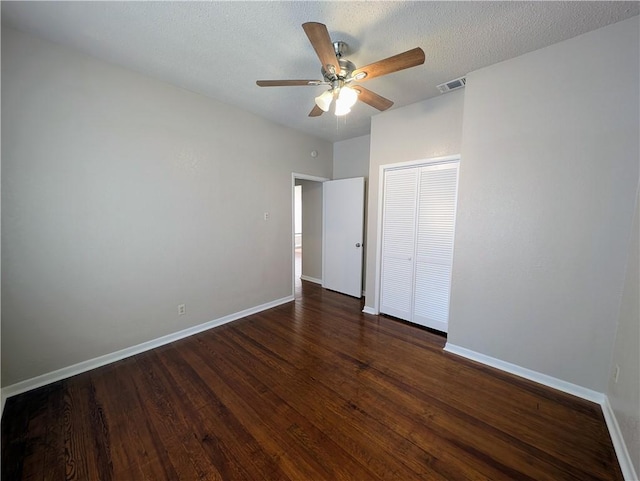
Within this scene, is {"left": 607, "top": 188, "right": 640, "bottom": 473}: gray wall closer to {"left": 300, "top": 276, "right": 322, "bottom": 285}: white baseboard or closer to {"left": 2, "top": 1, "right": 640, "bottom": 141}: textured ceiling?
{"left": 2, "top": 1, "right": 640, "bottom": 141}: textured ceiling

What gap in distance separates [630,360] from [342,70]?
2.68 m

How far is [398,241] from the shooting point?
3.17 m

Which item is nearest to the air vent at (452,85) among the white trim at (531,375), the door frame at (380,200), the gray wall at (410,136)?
the gray wall at (410,136)

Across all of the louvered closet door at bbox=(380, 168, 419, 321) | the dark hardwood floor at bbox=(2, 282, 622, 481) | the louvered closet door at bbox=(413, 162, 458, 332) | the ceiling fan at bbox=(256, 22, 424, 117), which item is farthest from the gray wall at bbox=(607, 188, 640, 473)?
the ceiling fan at bbox=(256, 22, 424, 117)

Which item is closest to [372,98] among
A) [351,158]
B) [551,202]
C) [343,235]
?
[551,202]

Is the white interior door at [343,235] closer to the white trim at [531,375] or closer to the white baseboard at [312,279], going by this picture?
the white baseboard at [312,279]

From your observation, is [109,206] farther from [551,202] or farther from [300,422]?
[551,202]

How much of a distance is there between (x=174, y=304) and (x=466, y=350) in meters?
3.12

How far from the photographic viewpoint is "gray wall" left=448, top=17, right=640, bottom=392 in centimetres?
171

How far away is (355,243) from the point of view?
4.02 meters

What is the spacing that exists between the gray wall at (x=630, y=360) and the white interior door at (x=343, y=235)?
2.70m

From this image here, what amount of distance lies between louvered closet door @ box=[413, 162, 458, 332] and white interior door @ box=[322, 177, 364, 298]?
1.13m

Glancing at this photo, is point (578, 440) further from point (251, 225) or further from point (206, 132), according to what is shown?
point (206, 132)

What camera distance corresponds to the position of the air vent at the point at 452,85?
7.78 feet
